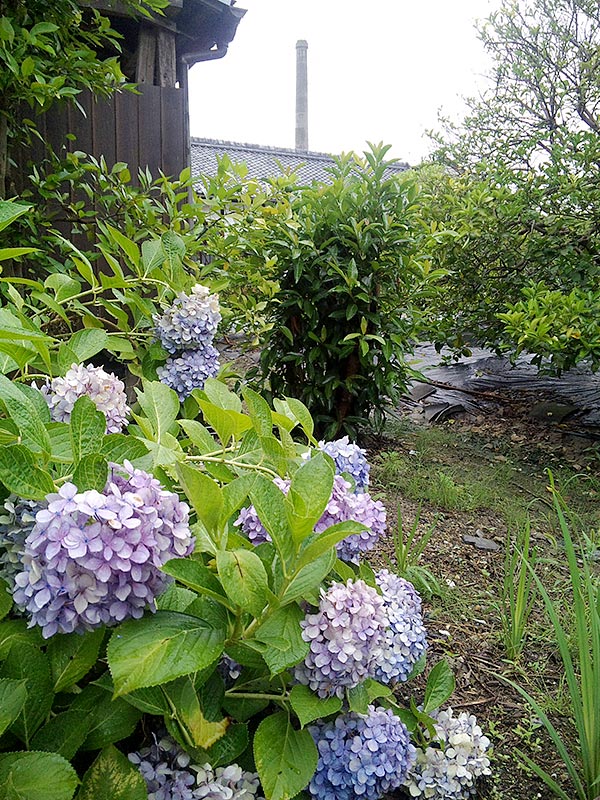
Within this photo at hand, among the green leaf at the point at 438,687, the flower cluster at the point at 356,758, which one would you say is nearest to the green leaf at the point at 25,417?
the flower cluster at the point at 356,758

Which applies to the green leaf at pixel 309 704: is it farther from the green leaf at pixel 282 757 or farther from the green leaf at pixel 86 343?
the green leaf at pixel 86 343

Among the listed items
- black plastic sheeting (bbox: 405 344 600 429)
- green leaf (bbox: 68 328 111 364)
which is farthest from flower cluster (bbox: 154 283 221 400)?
black plastic sheeting (bbox: 405 344 600 429)

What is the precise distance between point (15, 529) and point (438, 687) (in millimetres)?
731

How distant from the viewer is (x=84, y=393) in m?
0.81

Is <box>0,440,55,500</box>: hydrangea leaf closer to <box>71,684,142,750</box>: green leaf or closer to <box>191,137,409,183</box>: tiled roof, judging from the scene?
<box>71,684,142,750</box>: green leaf

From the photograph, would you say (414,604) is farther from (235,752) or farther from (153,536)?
(153,536)

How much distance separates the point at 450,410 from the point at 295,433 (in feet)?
5.02

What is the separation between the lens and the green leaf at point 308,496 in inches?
21.5

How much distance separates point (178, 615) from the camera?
565 millimetres

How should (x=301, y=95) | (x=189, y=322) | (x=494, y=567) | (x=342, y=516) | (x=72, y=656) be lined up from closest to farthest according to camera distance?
(x=72, y=656) → (x=342, y=516) → (x=189, y=322) → (x=494, y=567) → (x=301, y=95)

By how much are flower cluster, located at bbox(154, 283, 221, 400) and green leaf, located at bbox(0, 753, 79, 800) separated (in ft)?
2.40

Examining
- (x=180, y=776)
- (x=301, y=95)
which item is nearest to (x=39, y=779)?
(x=180, y=776)

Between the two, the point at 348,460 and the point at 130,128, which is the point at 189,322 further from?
the point at 130,128

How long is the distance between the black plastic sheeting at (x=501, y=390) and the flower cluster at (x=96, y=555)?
3.10 metres
